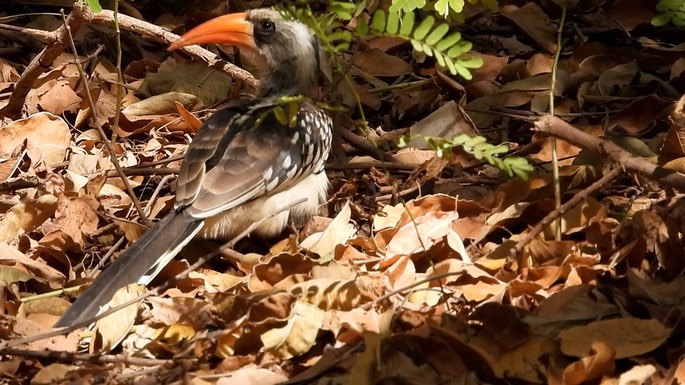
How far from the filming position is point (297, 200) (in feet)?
12.7

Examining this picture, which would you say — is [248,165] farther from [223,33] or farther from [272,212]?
[223,33]

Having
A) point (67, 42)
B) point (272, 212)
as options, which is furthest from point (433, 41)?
point (67, 42)

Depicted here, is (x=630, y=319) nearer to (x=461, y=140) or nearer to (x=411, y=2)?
(x=461, y=140)

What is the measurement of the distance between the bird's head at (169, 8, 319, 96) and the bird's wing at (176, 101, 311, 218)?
15.6 inches

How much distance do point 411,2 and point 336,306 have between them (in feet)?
3.76

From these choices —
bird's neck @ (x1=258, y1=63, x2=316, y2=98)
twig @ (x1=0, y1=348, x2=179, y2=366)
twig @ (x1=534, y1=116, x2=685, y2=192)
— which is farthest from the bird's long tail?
twig @ (x1=534, y1=116, x2=685, y2=192)

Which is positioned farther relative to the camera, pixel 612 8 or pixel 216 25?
pixel 612 8

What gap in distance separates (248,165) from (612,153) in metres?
1.32

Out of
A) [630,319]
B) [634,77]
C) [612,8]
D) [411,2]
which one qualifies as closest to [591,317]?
[630,319]

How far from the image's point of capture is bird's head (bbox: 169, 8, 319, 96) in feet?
14.1

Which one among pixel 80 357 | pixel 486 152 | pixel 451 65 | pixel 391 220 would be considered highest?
pixel 451 65

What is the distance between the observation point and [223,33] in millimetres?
4223

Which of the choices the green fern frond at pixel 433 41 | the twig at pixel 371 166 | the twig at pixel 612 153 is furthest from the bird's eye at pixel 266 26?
the twig at pixel 612 153

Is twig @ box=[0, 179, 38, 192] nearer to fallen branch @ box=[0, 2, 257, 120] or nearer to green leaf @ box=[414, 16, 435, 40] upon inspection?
fallen branch @ box=[0, 2, 257, 120]
